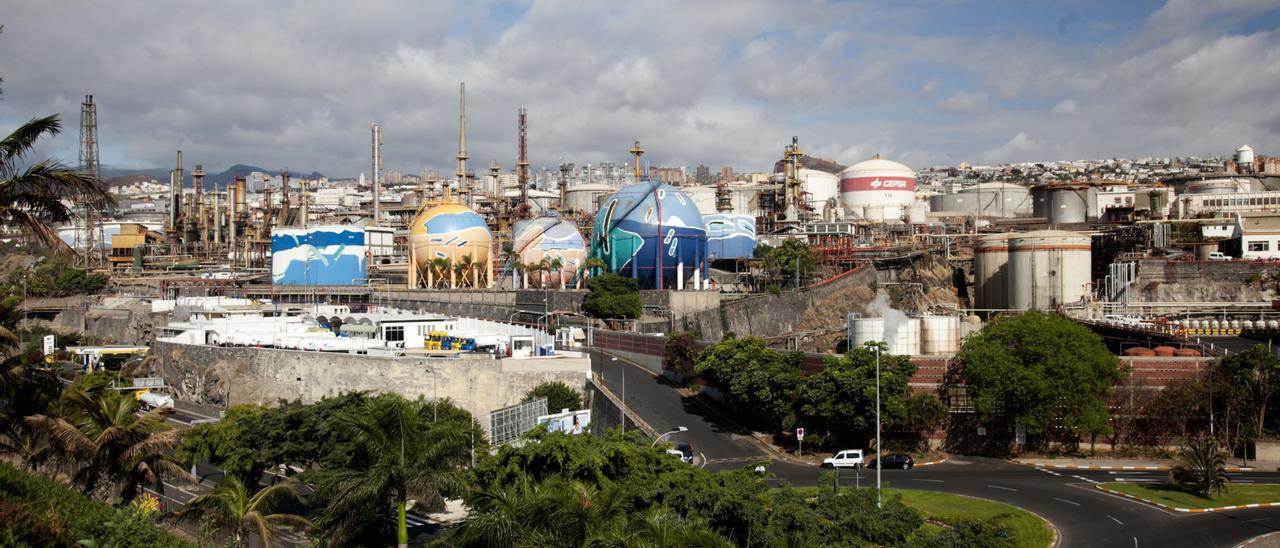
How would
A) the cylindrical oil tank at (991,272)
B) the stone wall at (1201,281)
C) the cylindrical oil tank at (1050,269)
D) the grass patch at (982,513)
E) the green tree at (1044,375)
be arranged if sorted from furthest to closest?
the cylindrical oil tank at (991,272)
the cylindrical oil tank at (1050,269)
the stone wall at (1201,281)
the green tree at (1044,375)
the grass patch at (982,513)

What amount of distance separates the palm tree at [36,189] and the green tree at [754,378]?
3129 centimetres

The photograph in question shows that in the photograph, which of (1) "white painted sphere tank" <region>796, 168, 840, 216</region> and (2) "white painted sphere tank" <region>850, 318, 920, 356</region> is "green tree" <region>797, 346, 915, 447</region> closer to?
(2) "white painted sphere tank" <region>850, 318, 920, 356</region>

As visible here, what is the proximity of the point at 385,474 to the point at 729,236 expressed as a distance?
78481mm

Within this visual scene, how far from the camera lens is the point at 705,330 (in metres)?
64.8

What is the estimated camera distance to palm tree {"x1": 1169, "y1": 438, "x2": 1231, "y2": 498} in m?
32.2

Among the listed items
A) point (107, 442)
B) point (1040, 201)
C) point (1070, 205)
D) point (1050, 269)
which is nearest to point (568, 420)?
point (107, 442)

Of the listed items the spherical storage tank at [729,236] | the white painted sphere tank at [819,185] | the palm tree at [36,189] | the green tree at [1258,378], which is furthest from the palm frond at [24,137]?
the white painted sphere tank at [819,185]

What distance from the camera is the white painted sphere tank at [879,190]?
114375 millimetres

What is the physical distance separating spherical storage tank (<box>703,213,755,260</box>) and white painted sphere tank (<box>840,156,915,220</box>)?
21.0m

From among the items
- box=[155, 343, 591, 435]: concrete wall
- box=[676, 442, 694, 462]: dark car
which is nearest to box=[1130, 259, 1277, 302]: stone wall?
box=[676, 442, 694, 462]: dark car

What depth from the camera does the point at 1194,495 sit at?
3250 centimetres

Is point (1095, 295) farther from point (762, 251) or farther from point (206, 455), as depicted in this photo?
point (206, 455)

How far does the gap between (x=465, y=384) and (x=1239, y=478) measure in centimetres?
3086

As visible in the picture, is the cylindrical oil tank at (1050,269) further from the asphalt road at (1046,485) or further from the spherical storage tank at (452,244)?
the spherical storage tank at (452,244)
